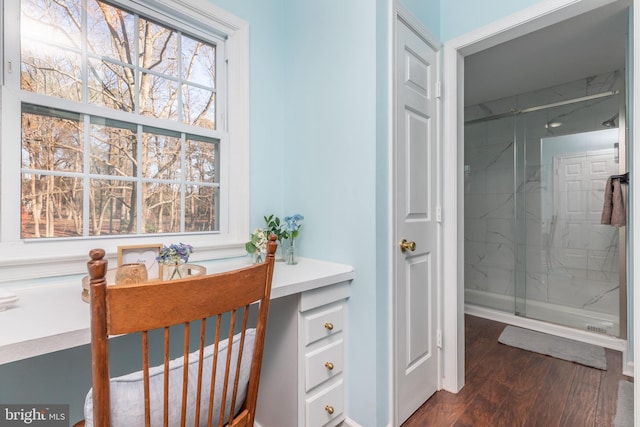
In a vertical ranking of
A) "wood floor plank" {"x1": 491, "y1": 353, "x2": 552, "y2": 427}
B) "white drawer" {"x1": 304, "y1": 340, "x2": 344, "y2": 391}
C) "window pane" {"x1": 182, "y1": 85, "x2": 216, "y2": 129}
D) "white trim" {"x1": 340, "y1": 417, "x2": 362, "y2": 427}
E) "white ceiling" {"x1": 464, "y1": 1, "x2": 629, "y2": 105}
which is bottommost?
"wood floor plank" {"x1": 491, "y1": 353, "x2": 552, "y2": 427}

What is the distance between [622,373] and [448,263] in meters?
1.52

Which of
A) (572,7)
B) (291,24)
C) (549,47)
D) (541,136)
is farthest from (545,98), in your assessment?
(291,24)

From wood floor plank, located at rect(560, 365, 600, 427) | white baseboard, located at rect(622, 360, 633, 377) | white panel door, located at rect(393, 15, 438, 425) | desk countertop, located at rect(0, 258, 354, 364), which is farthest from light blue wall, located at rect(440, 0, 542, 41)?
white baseboard, located at rect(622, 360, 633, 377)

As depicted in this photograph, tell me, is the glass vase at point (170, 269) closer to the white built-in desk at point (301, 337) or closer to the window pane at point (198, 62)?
the white built-in desk at point (301, 337)

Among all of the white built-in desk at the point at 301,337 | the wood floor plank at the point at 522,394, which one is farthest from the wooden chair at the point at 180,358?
the wood floor plank at the point at 522,394

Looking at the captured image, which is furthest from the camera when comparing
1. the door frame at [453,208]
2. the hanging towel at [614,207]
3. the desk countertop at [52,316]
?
the hanging towel at [614,207]

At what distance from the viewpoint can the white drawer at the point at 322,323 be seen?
1.32 m

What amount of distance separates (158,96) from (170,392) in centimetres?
139

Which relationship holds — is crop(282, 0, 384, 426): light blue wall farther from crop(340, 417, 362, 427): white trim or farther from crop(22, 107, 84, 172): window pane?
crop(22, 107, 84, 172): window pane

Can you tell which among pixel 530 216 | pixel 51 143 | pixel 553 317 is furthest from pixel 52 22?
pixel 553 317

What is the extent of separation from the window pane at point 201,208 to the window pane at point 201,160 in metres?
0.06

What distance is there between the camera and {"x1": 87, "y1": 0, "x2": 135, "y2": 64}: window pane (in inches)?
52.8

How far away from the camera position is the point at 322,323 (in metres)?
1.39

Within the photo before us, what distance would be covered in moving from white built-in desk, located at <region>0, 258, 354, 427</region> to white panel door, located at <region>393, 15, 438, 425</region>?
0.31 metres
